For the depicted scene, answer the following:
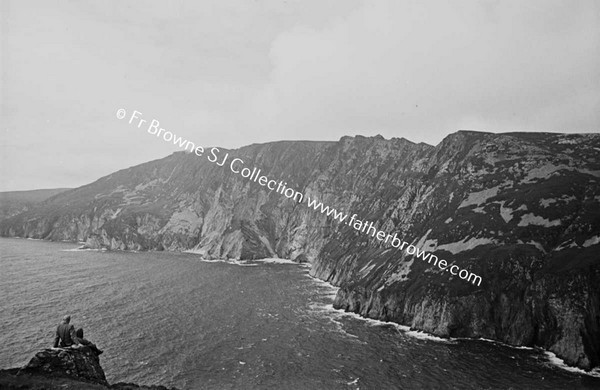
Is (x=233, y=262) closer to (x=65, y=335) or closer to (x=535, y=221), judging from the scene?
(x=535, y=221)

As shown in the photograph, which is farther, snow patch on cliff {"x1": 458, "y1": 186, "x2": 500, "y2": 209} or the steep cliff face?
snow patch on cliff {"x1": 458, "y1": 186, "x2": 500, "y2": 209}

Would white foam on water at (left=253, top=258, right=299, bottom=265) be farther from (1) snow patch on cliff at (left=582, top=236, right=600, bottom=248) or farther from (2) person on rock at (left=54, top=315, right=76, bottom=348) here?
(2) person on rock at (left=54, top=315, right=76, bottom=348)

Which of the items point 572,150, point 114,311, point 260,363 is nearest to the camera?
point 260,363

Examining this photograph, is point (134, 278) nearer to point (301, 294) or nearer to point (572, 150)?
point (301, 294)

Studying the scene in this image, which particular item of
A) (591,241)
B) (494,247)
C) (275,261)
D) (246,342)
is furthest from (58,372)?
(275,261)

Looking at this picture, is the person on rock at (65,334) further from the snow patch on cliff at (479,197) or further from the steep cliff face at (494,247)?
the snow patch on cliff at (479,197)

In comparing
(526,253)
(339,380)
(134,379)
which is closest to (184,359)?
(134,379)

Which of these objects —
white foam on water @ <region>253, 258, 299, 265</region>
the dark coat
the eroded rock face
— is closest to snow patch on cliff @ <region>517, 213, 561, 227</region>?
the eroded rock face

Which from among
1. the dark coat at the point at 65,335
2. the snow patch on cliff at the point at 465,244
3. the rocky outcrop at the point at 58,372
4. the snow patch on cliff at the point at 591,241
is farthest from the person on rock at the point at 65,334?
the snow patch on cliff at the point at 591,241
